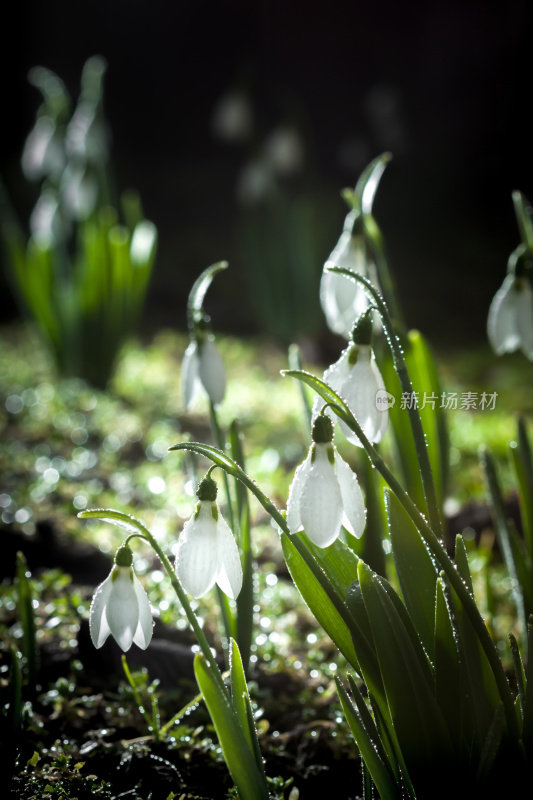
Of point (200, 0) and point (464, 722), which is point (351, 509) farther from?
point (200, 0)

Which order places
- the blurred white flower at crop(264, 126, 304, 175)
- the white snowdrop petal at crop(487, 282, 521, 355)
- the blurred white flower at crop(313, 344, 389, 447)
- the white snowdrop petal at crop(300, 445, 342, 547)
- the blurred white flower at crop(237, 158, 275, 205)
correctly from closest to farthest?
the white snowdrop petal at crop(300, 445, 342, 547) → the blurred white flower at crop(313, 344, 389, 447) → the white snowdrop petal at crop(487, 282, 521, 355) → the blurred white flower at crop(237, 158, 275, 205) → the blurred white flower at crop(264, 126, 304, 175)

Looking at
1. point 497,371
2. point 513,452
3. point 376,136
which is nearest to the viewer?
point 513,452

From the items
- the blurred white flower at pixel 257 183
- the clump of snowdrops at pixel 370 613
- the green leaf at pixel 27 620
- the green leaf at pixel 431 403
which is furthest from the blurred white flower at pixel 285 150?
the clump of snowdrops at pixel 370 613

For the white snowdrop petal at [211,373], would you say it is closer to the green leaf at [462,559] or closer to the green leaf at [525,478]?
the green leaf at [462,559]

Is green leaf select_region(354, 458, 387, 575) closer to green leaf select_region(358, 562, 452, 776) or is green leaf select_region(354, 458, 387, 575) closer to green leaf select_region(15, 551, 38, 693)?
green leaf select_region(358, 562, 452, 776)

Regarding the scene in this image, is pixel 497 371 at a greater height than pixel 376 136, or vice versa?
pixel 376 136

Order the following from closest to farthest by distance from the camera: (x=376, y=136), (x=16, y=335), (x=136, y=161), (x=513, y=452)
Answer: (x=513, y=452) → (x=16, y=335) → (x=376, y=136) → (x=136, y=161)

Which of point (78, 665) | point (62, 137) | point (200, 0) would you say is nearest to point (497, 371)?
point (62, 137)

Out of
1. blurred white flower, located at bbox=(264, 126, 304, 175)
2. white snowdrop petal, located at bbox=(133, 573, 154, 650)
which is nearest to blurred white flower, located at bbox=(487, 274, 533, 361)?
white snowdrop petal, located at bbox=(133, 573, 154, 650)
